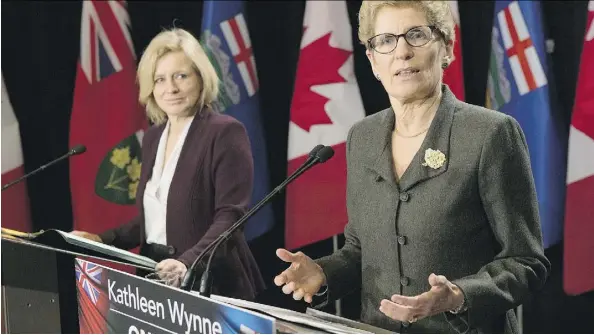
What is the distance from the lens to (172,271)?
1.95 meters

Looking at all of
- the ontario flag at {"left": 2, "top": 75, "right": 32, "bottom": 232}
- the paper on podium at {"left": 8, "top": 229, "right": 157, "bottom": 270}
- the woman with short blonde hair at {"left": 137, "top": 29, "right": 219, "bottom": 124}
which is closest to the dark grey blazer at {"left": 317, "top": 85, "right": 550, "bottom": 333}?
the paper on podium at {"left": 8, "top": 229, "right": 157, "bottom": 270}

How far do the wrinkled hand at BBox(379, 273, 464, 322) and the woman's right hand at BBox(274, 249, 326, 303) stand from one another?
31cm

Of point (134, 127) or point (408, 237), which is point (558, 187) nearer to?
point (408, 237)

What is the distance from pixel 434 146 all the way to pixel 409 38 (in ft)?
0.80

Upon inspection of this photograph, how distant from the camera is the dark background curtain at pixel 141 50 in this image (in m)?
3.36

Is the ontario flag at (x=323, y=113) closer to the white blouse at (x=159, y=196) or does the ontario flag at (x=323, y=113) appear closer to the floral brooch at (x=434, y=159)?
the white blouse at (x=159, y=196)

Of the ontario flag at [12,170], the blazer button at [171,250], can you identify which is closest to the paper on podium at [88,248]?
the blazer button at [171,250]

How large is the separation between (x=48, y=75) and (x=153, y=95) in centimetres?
151

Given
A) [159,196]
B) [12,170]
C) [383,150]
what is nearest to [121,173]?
[12,170]

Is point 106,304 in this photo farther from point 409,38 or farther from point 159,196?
point 159,196

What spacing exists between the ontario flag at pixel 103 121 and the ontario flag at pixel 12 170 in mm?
270

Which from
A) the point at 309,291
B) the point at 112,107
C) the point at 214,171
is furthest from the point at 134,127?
the point at 309,291

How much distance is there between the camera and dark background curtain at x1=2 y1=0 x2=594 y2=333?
11.0ft

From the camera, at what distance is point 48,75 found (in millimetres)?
3949
